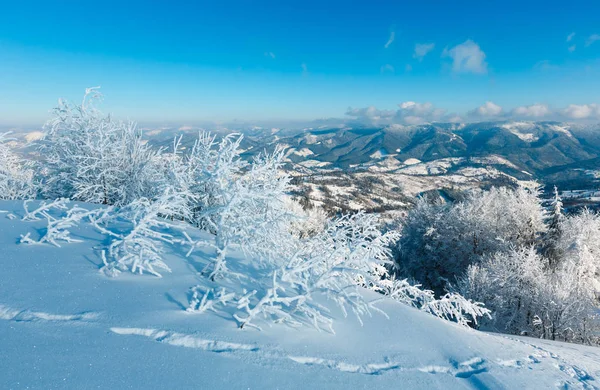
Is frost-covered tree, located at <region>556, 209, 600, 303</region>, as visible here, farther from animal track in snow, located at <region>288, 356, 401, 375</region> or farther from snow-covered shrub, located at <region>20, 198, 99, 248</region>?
snow-covered shrub, located at <region>20, 198, 99, 248</region>

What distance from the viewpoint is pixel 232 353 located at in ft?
14.9

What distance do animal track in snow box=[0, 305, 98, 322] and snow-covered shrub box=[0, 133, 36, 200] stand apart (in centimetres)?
1361

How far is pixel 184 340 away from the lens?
4621 mm

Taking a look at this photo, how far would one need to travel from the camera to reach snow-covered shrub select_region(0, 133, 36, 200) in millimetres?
15078

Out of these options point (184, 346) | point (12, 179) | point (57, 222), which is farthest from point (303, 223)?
point (184, 346)

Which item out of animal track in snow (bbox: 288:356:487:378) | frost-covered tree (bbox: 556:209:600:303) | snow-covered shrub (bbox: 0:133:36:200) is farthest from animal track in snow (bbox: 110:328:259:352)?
frost-covered tree (bbox: 556:209:600:303)

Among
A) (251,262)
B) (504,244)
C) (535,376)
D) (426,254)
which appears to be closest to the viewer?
(535,376)

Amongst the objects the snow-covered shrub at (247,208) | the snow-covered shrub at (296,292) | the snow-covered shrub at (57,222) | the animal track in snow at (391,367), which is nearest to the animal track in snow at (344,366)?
the animal track in snow at (391,367)

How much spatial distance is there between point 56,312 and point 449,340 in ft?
24.3

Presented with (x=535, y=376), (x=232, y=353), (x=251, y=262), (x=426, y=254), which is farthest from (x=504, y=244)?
(x=232, y=353)

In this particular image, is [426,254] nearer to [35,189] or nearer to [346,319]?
[346,319]

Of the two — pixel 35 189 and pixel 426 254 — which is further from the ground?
pixel 35 189

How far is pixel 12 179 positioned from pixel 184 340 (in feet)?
58.3

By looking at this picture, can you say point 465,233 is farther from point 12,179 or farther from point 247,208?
point 12,179
